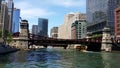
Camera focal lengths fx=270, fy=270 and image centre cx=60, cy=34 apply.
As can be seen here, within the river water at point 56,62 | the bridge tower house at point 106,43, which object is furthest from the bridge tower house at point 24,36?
the river water at point 56,62

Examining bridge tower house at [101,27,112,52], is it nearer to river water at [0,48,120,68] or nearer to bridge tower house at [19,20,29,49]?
bridge tower house at [19,20,29,49]

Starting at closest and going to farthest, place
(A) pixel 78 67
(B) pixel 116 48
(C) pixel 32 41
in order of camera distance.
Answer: (A) pixel 78 67
(B) pixel 116 48
(C) pixel 32 41

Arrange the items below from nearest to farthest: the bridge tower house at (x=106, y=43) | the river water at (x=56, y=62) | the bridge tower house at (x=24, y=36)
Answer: the river water at (x=56, y=62) → the bridge tower house at (x=106, y=43) → the bridge tower house at (x=24, y=36)

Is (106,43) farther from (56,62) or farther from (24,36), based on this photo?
(56,62)

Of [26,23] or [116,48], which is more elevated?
[26,23]

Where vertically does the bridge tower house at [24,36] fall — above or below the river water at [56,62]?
above

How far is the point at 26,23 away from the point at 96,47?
54.2 metres

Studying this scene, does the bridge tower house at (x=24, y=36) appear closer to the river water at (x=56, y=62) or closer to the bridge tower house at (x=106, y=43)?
the bridge tower house at (x=106, y=43)

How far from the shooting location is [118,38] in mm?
192875

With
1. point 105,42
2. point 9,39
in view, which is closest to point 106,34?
point 105,42

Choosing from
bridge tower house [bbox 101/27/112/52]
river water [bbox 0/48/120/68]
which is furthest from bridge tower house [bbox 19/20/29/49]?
river water [bbox 0/48/120/68]

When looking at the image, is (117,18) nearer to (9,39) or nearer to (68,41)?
(68,41)

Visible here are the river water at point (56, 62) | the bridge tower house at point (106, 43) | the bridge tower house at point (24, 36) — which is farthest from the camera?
the bridge tower house at point (24, 36)

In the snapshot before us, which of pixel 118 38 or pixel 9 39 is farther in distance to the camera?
pixel 118 38
